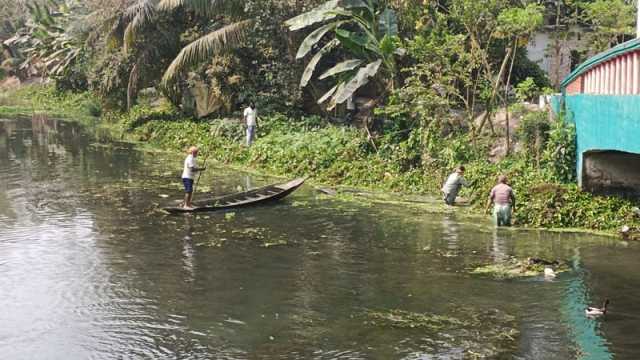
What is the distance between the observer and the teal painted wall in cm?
1341

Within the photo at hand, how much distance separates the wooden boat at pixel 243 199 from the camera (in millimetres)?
18531

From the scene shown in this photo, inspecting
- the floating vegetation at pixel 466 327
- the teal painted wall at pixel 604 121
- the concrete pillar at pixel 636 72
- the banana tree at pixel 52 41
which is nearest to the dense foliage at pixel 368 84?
the teal painted wall at pixel 604 121

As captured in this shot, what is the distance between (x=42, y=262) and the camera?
48.1 feet

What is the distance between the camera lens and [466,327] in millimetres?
10977

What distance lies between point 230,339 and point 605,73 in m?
8.83

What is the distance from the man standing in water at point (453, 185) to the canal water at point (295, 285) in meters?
0.51

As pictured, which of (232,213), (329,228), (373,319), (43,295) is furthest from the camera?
(232,213)

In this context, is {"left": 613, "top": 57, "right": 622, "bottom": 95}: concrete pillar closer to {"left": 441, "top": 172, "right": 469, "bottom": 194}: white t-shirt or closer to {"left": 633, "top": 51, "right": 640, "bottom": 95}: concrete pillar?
{"left": 633, "top": 51, "right": 640, "bottom": 95}: concrete pillar

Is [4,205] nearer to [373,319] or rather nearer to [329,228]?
[329,228]

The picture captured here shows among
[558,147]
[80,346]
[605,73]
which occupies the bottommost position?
[80,346]

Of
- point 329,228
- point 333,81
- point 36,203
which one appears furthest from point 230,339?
point 333,81

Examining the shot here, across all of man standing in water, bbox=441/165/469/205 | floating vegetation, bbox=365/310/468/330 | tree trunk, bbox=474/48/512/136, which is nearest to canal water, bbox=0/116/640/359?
floating vegetation, bbox=365/310/468/330

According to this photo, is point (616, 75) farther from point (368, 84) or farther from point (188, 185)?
point (368, 84)

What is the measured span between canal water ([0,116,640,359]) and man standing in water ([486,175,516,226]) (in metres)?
0.32
